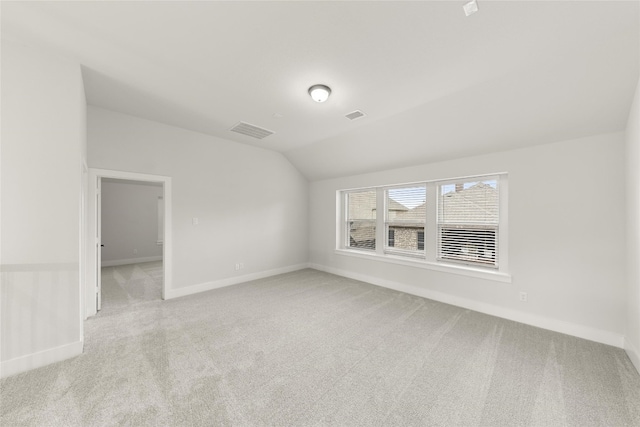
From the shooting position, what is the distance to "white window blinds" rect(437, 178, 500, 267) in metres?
3.46

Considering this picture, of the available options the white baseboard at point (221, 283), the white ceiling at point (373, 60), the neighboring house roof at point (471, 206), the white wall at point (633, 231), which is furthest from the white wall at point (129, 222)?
the white wall at point (633, 231)

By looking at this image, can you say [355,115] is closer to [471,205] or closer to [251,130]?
[251,130]

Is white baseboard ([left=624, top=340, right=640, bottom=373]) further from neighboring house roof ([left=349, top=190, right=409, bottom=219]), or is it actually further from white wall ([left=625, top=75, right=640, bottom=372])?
neighboring house roof ([left=349, top=190, right=409, bottom=219])

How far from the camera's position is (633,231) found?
2.15 metres

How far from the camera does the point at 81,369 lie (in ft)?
6.79

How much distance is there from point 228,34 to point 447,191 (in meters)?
3.67

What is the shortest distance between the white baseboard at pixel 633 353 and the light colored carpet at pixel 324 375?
6cm

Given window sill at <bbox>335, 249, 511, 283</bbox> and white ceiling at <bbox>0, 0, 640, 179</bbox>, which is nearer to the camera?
white ceiling at <bbox>0, 0, 640, 179</bbox>

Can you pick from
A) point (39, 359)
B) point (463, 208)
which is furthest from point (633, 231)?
point (39, 359)

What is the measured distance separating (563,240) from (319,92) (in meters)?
3.31

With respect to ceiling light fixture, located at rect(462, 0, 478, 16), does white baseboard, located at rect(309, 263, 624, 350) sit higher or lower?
lower

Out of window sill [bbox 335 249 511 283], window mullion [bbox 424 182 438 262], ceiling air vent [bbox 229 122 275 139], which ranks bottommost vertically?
window sill [bbox 335 249 511 283]

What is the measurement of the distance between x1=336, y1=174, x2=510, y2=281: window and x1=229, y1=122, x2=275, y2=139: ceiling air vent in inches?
90.4

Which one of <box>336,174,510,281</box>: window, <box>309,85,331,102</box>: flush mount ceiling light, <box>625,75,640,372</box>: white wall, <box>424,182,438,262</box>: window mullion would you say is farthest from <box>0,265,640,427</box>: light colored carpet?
<box>309,85,331,102</box>: flush mount ceiling light
